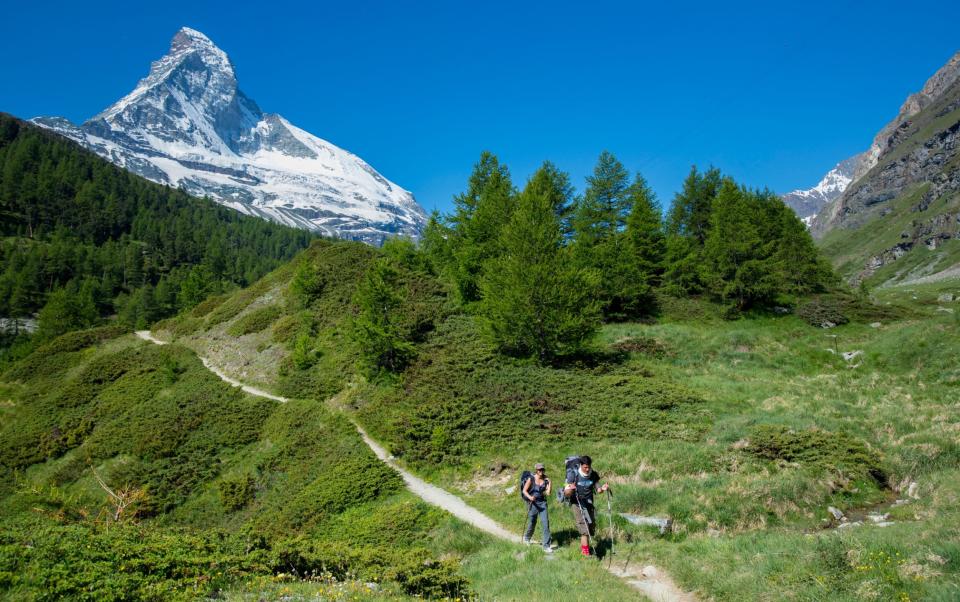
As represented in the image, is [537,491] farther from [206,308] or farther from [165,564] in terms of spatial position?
[206,308]

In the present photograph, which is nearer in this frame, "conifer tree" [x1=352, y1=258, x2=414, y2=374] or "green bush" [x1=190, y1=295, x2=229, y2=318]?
"conifer tree" [x1=352, y1=258, x2=414, y2=374]

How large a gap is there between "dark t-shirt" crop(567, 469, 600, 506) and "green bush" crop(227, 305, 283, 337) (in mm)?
40745

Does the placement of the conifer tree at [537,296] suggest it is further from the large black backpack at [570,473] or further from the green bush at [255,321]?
the green bush at [255,321]

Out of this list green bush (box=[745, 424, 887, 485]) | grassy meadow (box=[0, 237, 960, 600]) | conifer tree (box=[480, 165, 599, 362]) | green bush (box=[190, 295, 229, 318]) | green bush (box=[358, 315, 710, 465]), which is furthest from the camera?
green bush (box=[190, 295, 229, 318])

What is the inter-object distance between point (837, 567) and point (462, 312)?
3151cm

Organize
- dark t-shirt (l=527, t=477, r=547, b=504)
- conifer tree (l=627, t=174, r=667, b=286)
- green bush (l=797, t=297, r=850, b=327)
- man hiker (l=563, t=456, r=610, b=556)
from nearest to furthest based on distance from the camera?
man hiker (l=563, t=456, r=610, b=556), dark t-shirt (l=527, t=477, r=547, b=504), green bush (l=797, t=297, r=850, b=327), conifer tree (l=627, t=174, r=667, b=286)

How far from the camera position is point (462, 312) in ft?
124

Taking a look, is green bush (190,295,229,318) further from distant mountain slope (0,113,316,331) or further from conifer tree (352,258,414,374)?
conifer tree (352,258,414,374)

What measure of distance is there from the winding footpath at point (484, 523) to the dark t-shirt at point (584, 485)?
1.41 metres

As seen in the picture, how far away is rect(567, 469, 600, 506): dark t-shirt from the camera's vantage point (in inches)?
432

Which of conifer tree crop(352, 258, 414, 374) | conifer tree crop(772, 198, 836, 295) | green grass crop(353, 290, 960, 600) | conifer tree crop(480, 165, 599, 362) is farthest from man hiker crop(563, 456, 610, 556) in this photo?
conifer tree crop(772, 198, 836, 295)

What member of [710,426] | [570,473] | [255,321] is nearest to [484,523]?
[570,473]

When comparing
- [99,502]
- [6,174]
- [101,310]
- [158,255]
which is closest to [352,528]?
[99,502]

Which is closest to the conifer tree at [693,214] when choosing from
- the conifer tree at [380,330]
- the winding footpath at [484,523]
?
the conifer tree at [380,330]
